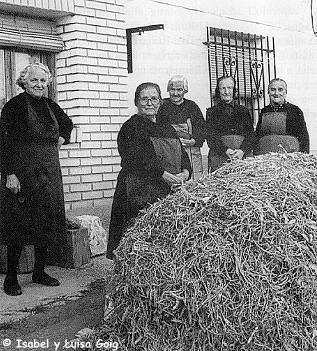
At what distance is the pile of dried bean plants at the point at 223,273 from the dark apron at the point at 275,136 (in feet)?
8.49

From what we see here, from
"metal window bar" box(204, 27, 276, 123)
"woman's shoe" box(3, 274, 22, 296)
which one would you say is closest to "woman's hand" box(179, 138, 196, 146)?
"woman's shoe" box(3, 274, 22, 296)

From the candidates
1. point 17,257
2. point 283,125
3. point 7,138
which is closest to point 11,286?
point 17,257

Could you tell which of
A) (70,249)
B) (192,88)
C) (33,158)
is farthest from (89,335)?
(192,88)

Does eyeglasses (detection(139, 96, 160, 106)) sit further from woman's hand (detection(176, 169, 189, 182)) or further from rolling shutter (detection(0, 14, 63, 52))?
rolling shutter (detection(0, 14, 63, 52))

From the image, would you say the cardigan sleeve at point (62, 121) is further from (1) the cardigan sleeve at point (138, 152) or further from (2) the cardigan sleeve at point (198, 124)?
(2) the cardigan sleeve at point (198, 124)

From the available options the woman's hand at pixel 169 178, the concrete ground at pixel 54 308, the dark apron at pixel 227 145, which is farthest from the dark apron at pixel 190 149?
the concrete ground at pixel 54 308

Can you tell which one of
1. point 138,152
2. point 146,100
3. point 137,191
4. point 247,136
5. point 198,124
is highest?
point 146,100

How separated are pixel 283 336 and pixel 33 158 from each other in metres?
2.81

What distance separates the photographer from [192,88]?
27.4ft

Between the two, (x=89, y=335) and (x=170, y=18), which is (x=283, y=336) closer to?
(x=89, y=335)

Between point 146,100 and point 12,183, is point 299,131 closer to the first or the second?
point 146,100

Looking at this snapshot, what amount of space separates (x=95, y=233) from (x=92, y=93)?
148 centimetres

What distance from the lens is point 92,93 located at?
6.97 meters

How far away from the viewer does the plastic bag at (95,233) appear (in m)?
6.51
